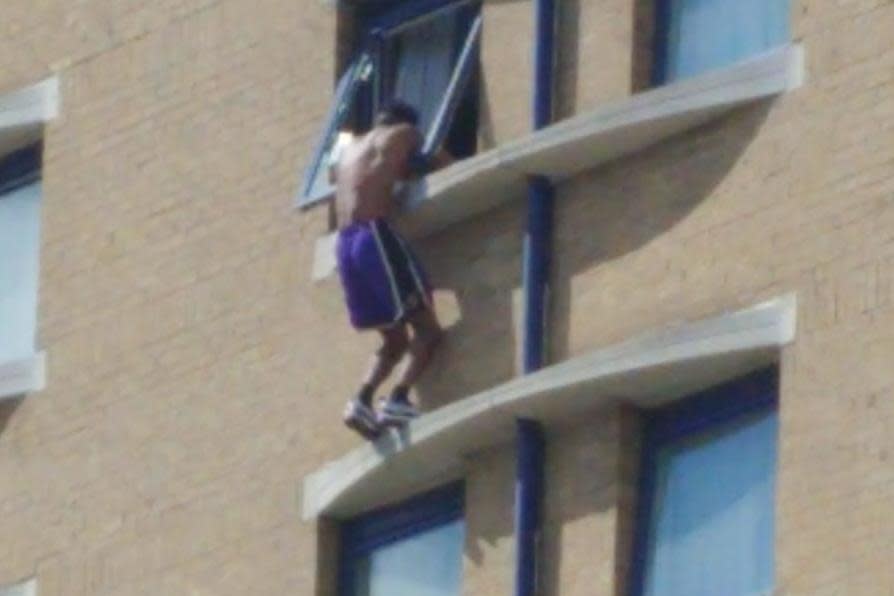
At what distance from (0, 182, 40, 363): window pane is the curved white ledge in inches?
10.8

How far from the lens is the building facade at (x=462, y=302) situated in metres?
34.9

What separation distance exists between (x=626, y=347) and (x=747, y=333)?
77 cm

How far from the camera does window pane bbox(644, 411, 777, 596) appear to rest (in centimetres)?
3494

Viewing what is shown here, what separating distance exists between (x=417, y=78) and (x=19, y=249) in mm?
3089

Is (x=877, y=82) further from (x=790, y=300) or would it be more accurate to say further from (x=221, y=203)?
(x=221, y=203)

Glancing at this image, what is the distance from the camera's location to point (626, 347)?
116ft

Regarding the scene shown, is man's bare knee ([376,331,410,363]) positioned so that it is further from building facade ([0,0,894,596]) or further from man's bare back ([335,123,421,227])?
man's bare back ([335,123,421,227])

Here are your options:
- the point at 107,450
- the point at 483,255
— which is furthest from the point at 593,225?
the point at 107,450

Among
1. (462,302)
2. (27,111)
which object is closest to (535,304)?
(462,302)

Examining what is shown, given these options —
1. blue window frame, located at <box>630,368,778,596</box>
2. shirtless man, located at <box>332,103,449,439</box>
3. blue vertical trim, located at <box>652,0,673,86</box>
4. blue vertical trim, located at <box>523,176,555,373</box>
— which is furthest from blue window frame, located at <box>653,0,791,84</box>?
blue window frame, located at <box>630,368,778,596</box>

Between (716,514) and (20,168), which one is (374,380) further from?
(20,168)

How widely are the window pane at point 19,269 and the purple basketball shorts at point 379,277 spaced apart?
299 cm

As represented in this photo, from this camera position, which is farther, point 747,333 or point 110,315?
point 110,315

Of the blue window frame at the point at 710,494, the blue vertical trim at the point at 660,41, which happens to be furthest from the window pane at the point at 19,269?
the blue window frame at the point at 710,494
